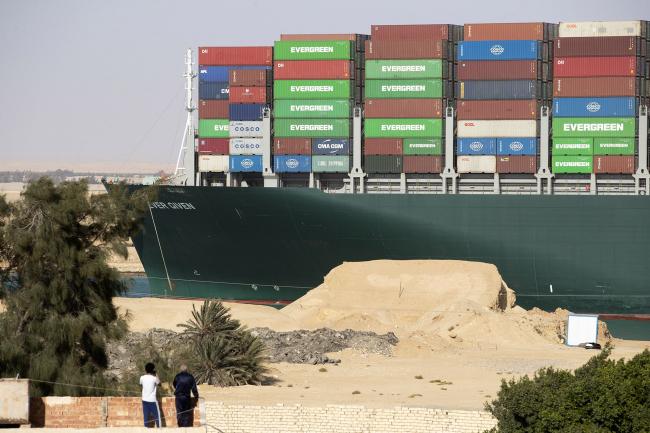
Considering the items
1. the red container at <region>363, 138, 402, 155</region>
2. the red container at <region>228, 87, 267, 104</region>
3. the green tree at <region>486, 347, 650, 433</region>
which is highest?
the red container at <region>228, 87, 267, 104</region>

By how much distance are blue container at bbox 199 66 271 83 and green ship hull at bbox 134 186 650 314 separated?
5.23m

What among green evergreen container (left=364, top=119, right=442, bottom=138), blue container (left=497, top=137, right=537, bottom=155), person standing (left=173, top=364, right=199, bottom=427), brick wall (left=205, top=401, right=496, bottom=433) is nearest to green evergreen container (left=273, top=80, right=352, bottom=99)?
green evergreen container (left=364, top=119, right=442, bottom=138)

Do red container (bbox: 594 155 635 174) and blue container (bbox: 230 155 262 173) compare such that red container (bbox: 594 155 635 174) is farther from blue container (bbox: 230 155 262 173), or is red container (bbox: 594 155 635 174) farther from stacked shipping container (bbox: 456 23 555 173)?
blue container (bbox: 230 155 262 173)

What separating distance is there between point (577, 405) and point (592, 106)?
33.0m

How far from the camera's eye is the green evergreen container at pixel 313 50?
181ft

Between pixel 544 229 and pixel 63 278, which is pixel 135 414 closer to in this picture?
pixel 63 278

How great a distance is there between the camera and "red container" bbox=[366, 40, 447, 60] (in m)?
54.2

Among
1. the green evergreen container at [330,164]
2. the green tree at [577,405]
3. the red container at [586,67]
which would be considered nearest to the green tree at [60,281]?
the green tree at [577,405]

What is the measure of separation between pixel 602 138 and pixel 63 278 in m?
34.4

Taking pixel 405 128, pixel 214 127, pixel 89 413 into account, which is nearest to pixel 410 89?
pixel 405 128

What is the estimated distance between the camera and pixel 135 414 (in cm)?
1783

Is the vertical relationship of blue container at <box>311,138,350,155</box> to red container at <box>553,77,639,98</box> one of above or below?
below

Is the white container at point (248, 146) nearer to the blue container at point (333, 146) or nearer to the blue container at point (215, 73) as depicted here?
the blue container at point (333, 146)

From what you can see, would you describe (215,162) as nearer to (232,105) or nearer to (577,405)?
Result: (232,105)
